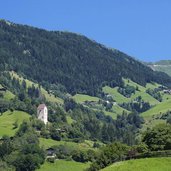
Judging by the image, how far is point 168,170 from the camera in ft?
332

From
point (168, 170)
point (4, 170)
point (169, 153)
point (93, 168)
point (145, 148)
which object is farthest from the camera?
point (4, 170)

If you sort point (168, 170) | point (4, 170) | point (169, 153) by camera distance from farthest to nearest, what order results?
point (4, 170)
point (169, 153)
point (168, 170)

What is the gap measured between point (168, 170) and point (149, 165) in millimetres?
4141

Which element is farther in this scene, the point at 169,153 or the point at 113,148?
the point at 113,148

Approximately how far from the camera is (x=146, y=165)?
10375 centimetres

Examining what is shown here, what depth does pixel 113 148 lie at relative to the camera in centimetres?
16238

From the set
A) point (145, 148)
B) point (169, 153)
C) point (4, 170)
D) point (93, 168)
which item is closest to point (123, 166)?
point (169, 153)

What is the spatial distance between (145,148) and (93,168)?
1822cm

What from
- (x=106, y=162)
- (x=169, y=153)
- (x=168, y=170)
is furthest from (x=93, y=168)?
(x=168, y=170)

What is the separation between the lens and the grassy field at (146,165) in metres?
102

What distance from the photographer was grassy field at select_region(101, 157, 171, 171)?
101938mm

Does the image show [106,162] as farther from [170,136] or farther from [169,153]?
[169,153]

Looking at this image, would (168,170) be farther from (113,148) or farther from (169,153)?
(113,148)

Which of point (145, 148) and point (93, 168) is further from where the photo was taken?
point (93, 168)
